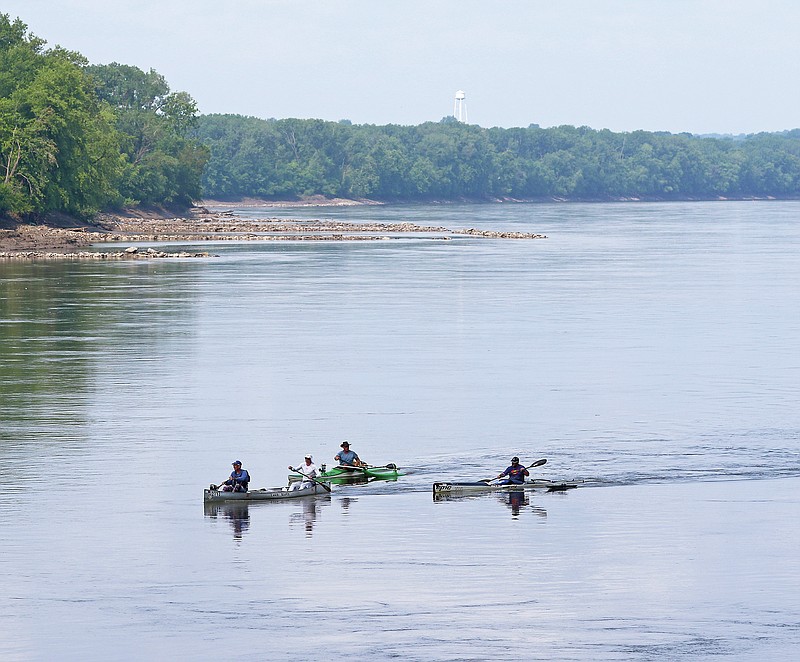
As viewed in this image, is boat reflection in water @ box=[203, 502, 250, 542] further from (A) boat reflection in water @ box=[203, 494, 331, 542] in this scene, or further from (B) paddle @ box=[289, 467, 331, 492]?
(B) paddle @ box=[289, 467, 331, 492]

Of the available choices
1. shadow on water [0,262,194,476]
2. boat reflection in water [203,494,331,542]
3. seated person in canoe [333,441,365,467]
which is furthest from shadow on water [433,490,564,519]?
shadow on water [0,262,194,476]

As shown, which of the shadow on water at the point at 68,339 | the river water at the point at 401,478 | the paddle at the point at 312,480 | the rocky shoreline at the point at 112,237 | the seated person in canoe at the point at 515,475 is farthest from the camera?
the rocky shoreline at the point at 112,237

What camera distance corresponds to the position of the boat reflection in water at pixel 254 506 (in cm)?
3822

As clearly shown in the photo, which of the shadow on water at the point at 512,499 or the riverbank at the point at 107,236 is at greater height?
the riverbank at the point at 107,236

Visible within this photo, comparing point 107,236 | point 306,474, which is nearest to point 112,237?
point 107,236

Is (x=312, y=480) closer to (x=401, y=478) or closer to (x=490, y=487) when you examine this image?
(x=401, y=478)

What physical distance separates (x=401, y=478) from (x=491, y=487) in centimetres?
310

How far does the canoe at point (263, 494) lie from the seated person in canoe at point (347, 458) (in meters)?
1.57

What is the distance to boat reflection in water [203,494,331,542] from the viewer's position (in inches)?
1505

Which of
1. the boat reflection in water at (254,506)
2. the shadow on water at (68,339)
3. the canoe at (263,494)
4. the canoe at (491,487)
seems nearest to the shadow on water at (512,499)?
the canoe at (491,487)

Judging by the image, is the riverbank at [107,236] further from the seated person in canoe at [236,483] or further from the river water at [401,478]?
the seated person in canoe at [236,483]

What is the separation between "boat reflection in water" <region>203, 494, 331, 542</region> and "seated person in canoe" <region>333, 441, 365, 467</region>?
1.70 meters

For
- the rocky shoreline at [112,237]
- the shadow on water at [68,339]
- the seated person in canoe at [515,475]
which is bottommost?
the seated person in canoe at [515,475]

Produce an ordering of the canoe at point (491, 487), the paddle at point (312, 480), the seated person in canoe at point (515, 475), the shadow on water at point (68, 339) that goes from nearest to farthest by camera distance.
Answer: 1. the canoe at point (491, 487)
2. the paddle at point (312, 480)
3. the seated person in canoe at point (515, 475)
4. the shadow on water at point (68, 339)
